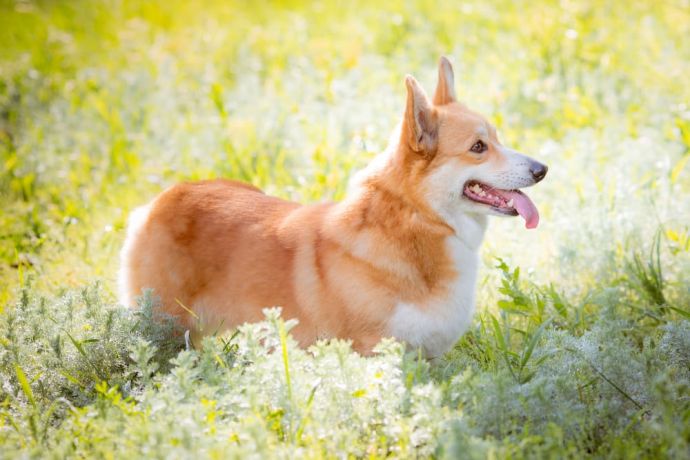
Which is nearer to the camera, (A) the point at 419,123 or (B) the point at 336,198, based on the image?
(A) the point at 419,123

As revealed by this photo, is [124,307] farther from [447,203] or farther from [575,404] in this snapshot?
[575,404]

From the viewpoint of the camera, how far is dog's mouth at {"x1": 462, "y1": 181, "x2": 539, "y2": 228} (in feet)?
11.5

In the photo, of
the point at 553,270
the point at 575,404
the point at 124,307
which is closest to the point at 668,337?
the point at 575,404

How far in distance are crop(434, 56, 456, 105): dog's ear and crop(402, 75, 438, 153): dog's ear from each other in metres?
0.39

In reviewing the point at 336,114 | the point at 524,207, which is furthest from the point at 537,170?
the point at 336,114

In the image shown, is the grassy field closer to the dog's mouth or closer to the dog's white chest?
the dog's white chest

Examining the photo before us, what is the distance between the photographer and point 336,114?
6.44 m

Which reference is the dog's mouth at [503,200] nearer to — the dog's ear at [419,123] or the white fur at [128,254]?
the dog's ear at [419,123]

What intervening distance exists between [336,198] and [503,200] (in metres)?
1.72

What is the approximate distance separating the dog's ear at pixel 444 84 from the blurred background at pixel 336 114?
106 centimetres

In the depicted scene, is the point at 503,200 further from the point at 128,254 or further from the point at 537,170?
the point at 128,254

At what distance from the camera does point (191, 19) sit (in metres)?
9.64

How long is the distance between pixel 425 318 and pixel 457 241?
376 mm

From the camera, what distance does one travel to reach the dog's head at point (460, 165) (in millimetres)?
3422
